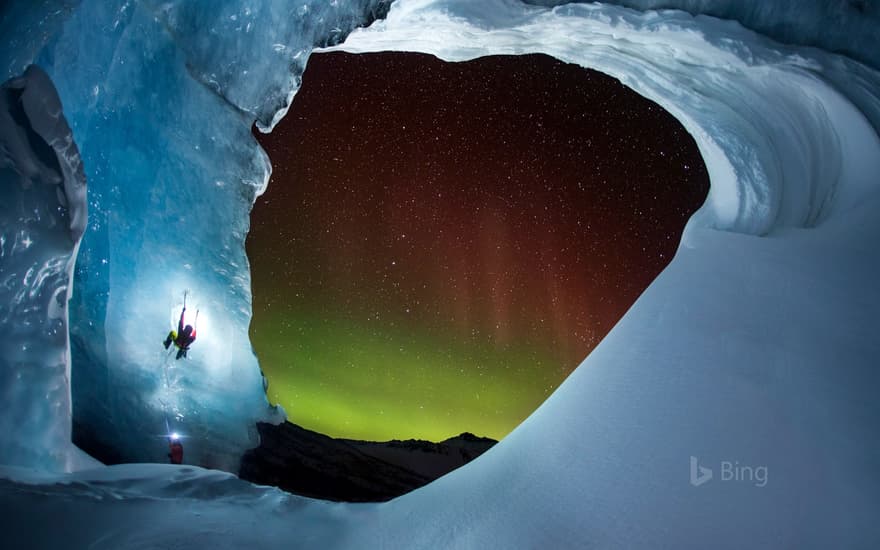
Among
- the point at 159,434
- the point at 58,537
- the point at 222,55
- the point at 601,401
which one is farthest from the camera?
the point at 159,434

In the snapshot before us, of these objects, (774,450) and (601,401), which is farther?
(601,401)

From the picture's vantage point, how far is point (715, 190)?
4789 mm

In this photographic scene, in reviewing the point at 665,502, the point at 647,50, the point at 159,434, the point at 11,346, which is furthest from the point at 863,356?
the point at 159,434

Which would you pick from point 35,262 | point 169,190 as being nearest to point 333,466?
point 169,190

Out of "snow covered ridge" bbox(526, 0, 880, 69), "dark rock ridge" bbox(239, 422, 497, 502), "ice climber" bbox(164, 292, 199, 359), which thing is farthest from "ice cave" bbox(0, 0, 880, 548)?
"dark rock ridge" bbox(239, 422, 497, 502)

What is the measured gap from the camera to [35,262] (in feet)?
14.7

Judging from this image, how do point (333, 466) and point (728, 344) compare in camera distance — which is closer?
point (728, 344)

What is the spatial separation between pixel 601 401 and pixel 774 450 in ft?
3.33

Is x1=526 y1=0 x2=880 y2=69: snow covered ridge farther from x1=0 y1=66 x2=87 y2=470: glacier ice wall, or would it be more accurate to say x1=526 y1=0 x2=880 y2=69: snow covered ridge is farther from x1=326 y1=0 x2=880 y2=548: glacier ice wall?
x1=0 y1=66 x2=87 y2=470: glacier ice wall

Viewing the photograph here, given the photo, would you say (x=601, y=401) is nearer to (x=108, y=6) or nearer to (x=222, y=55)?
(x=222, y=55)

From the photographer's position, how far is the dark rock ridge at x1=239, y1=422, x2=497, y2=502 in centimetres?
885

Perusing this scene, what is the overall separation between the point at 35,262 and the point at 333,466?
713cm

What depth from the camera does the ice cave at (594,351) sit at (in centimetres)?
269

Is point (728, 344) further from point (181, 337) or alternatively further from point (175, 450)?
point (175, 450)
